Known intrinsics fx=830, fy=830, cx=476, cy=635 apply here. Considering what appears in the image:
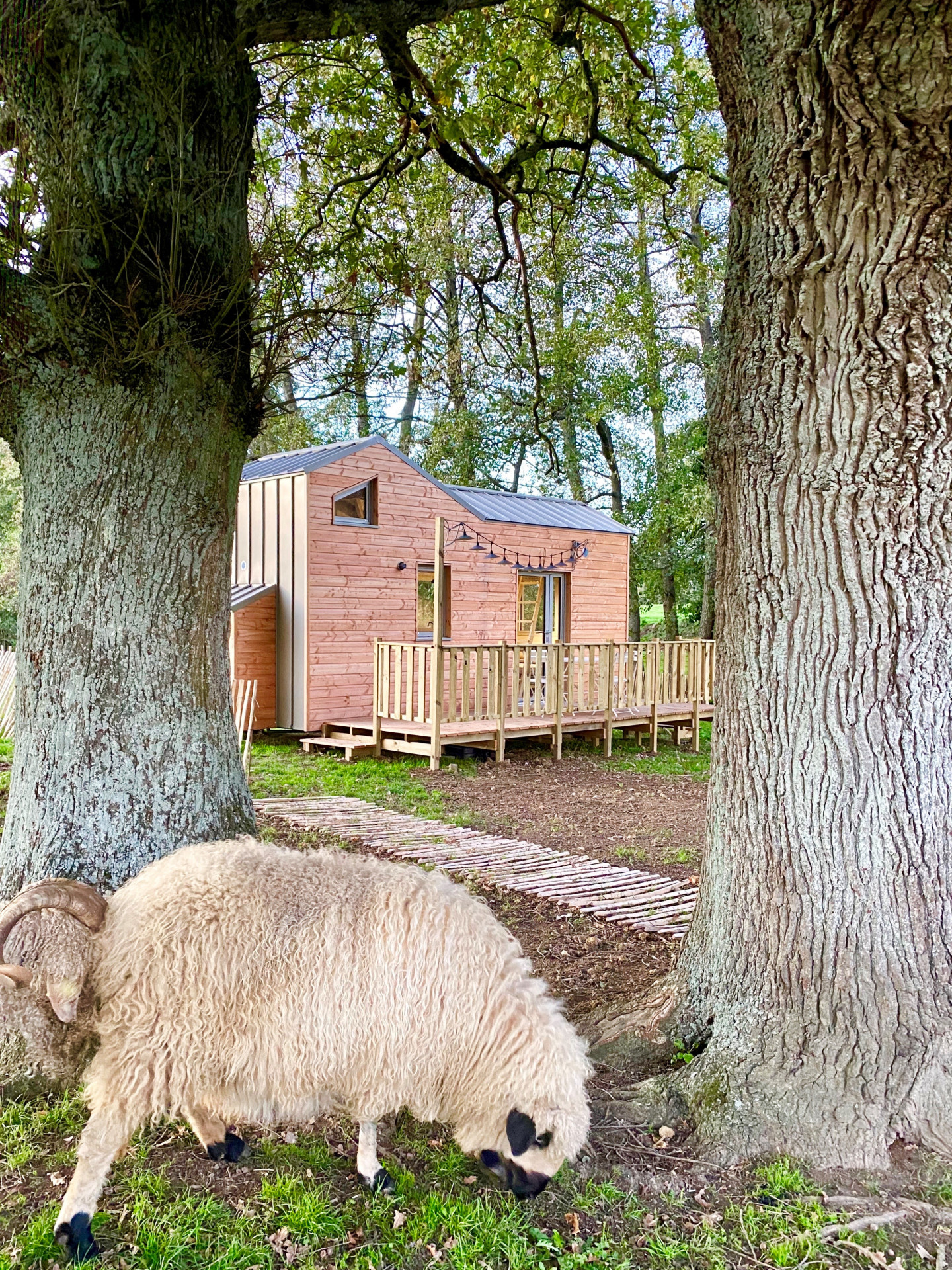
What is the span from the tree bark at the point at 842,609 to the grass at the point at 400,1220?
11.3 inches

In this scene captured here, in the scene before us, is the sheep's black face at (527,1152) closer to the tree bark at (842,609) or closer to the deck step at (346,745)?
the tree bark at (842,609)

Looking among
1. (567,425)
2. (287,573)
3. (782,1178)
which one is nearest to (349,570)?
(287,573)

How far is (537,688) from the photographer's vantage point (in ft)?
40.4

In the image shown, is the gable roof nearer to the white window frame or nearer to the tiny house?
the tiny house

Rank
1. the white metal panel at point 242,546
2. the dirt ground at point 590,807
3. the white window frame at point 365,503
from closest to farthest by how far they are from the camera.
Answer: the dirt ground at point 590,807
the white window frame at point 365,503
the white metal panel at point 242,546

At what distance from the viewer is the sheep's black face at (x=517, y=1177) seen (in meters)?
2.36

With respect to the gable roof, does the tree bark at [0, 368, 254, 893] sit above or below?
below

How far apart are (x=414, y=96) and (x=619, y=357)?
18335mm

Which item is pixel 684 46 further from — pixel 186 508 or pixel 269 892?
pixel 269 892

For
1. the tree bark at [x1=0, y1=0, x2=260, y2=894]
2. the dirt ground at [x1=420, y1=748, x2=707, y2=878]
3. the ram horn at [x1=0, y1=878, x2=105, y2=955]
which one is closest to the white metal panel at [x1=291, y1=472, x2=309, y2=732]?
the dirt ground at [x1=420, y1=748, x2=707, y2=878]

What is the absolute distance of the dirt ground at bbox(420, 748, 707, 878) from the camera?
720 centimetres

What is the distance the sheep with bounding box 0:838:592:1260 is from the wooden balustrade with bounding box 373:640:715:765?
860cm

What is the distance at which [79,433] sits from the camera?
3350mm

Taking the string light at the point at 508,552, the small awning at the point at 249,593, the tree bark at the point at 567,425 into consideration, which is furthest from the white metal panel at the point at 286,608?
the tree bark at the point at 567,425
